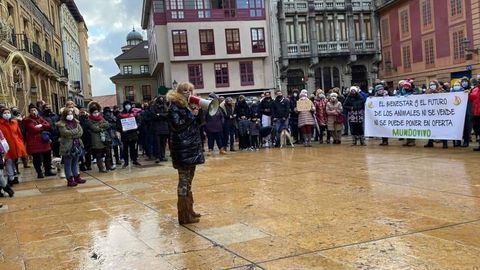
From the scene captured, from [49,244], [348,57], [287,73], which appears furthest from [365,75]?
[49,244]

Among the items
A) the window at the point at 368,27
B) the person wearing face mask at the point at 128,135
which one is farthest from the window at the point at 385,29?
the person wearing face mask at the point at 128,135

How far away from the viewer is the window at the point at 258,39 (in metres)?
42.6

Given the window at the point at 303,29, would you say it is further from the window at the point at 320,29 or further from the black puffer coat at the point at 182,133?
the black puffer coat at the point at 182,133

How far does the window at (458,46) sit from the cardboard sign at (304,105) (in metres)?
21.7

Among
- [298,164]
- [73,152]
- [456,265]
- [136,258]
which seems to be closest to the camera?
[456,265]

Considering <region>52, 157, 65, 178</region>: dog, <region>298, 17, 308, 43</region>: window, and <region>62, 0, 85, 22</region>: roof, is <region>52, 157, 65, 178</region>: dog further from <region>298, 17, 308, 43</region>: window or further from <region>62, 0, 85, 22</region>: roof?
<region>62, 0, 85, 22</region>: roof

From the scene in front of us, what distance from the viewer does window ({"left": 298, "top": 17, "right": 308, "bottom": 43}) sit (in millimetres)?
42656

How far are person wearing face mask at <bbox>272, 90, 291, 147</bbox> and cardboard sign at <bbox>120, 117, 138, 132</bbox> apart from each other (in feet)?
15.1

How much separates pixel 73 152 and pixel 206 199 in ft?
11.9

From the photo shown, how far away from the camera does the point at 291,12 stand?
42.2 m

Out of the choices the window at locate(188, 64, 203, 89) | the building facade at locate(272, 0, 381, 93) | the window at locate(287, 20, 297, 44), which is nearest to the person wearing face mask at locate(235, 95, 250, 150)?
the window at locate(188, 64, 203, 89)

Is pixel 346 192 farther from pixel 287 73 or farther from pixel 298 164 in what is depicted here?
pixel 287 73

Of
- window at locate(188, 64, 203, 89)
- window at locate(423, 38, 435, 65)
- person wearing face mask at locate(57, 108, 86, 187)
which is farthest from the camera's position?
window at locate(188, 64, 203, 89)

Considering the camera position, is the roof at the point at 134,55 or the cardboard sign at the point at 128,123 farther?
the roof at the point at 134,55
